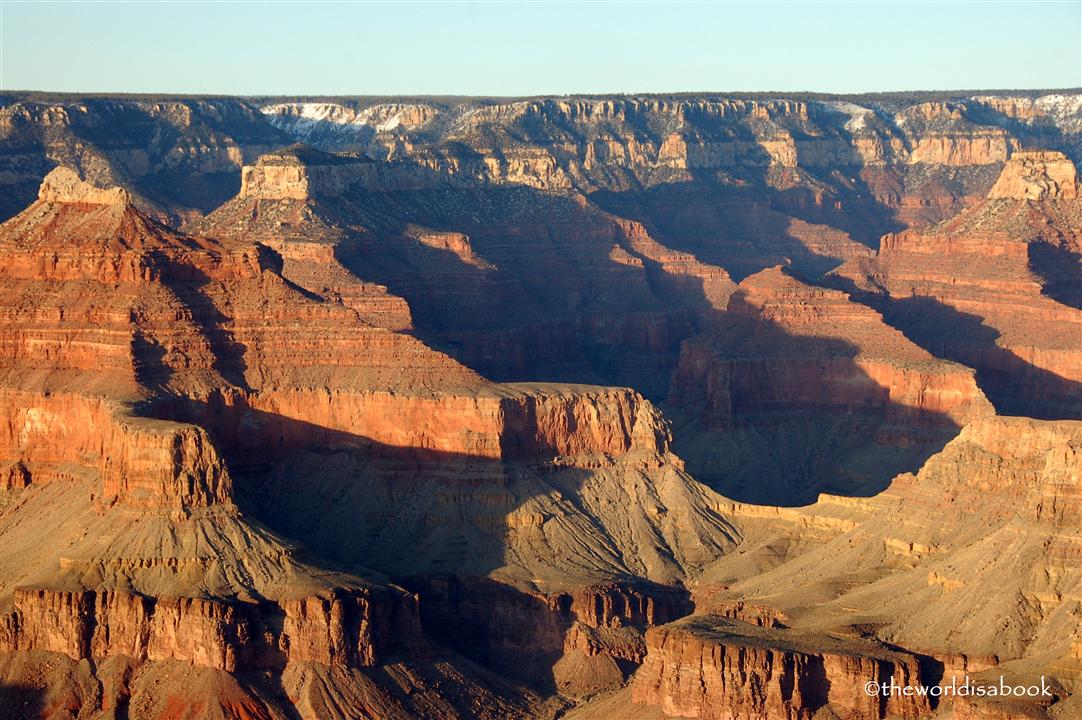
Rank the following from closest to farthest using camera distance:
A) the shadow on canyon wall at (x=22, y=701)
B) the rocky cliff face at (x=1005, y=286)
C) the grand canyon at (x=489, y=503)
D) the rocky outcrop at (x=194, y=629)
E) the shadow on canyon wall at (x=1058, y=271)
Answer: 1. the shadow on canyon wall at (x=22, y=701)
2. the rocky outcrop at (x=194, y=629)
3. the grand canyon at (x=489, y=503)
4. the rocky cliff face at (x=1005, y=286)
5. the shadow on canyon wall at (x=1058, y=271)

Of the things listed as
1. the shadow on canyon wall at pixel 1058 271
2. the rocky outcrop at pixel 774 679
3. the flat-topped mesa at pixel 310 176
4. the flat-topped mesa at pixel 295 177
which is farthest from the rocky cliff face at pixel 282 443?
the shadow on canyon wall at pixel 1058 271

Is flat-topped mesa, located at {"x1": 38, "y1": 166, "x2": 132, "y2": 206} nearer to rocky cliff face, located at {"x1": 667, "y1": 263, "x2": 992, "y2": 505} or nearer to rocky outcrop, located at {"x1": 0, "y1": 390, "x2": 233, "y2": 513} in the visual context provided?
rocky outcrop, located at {"x1": 0, "y1": 390, "x2": 233, "y2": 513}

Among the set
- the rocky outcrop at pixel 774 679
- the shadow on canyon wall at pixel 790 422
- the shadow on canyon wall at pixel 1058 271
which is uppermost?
the shadow on canyon wall at pixel 1058 271

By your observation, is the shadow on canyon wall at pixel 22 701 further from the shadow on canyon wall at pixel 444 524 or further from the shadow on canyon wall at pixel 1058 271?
the shadow on canyon wall at pixel 1058 271

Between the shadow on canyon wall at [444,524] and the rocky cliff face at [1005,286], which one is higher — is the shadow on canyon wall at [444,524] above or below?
below

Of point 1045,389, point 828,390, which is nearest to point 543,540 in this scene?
point 828,390

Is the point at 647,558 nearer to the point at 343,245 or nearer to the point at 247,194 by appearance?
the point at 343,245

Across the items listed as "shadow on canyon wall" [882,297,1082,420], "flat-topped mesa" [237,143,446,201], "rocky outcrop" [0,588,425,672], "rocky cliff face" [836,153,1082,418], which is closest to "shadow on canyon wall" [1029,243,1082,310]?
"rocky cliff face" [836,153,1082,418]
